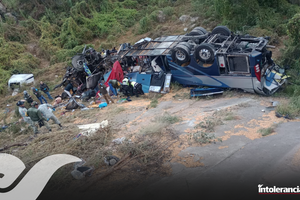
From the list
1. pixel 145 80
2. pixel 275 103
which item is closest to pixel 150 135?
pixel 275 103

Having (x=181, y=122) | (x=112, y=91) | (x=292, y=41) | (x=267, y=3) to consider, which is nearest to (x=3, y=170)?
(x=181, y=122)

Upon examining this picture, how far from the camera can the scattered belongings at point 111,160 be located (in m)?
6.04

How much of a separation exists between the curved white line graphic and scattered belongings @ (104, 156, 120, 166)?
2.59 ft

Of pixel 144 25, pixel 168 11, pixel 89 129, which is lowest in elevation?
pixel 89 129

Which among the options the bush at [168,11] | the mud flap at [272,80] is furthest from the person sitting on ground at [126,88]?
the bush at [168,11]

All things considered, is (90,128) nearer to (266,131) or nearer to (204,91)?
(204,91)

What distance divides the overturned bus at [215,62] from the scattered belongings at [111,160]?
16.4 ft

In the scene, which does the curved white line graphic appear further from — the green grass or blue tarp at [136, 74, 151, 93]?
blue tarp at [136, 74, 151, 93]

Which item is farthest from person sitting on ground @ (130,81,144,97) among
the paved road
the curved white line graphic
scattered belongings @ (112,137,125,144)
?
the paved road

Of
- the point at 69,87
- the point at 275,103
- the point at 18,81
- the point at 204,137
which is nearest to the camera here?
the point at 204,137

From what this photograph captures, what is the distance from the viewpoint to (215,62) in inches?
362

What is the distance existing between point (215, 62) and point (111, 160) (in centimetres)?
520

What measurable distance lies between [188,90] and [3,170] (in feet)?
22.5

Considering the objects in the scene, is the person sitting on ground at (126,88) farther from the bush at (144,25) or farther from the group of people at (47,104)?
the bush at (144,25)
